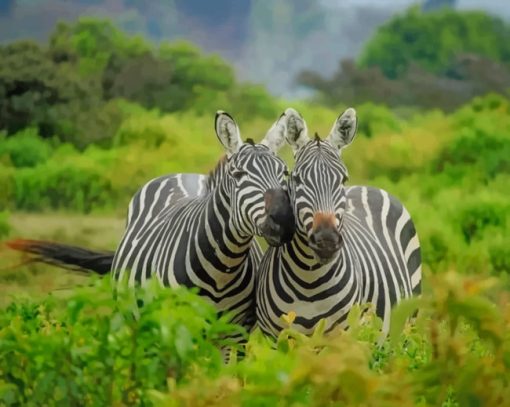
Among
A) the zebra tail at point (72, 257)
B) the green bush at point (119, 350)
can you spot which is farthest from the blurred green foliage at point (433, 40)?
the green bush at point (119, 350)

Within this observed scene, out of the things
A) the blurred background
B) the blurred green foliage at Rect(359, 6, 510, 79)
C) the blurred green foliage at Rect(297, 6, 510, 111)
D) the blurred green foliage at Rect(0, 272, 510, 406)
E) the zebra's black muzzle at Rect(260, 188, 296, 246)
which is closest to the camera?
the blurred green foliage at Rect(0, 272, 510, 406)

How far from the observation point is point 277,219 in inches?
140

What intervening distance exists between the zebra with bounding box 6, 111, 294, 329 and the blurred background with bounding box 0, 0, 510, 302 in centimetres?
249

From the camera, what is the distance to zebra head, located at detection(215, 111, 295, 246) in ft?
11.7

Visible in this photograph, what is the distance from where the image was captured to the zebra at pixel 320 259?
363 cm

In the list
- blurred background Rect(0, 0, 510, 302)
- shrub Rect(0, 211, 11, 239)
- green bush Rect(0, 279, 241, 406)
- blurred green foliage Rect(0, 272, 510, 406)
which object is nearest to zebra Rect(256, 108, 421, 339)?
blurred green foliage Rect(0, 272, 510, 406)

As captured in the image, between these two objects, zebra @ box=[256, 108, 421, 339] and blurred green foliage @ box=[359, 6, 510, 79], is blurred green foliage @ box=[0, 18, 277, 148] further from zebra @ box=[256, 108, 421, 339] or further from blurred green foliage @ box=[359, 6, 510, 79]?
zebra @ box=[256, 108, 421, 339]

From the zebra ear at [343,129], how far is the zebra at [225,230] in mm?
167

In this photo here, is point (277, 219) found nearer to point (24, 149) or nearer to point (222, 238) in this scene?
point (222, 238)

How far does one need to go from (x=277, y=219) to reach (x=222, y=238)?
35 centimetres

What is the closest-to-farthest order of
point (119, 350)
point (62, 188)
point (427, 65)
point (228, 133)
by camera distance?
point (119, 350), point (228, 133), point (62, 188), point (427, 65)

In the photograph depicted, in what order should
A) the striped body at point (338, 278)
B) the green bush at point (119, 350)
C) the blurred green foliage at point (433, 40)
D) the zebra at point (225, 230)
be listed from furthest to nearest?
the blurred green foliage at point (433, 40), the striped body at point (338, 278), the zebra at point (225, 230), the green bush at point (119, 350)

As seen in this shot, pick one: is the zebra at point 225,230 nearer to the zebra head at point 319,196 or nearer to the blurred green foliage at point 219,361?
the zebra head at point 319,196

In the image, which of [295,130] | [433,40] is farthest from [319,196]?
[433,40]
